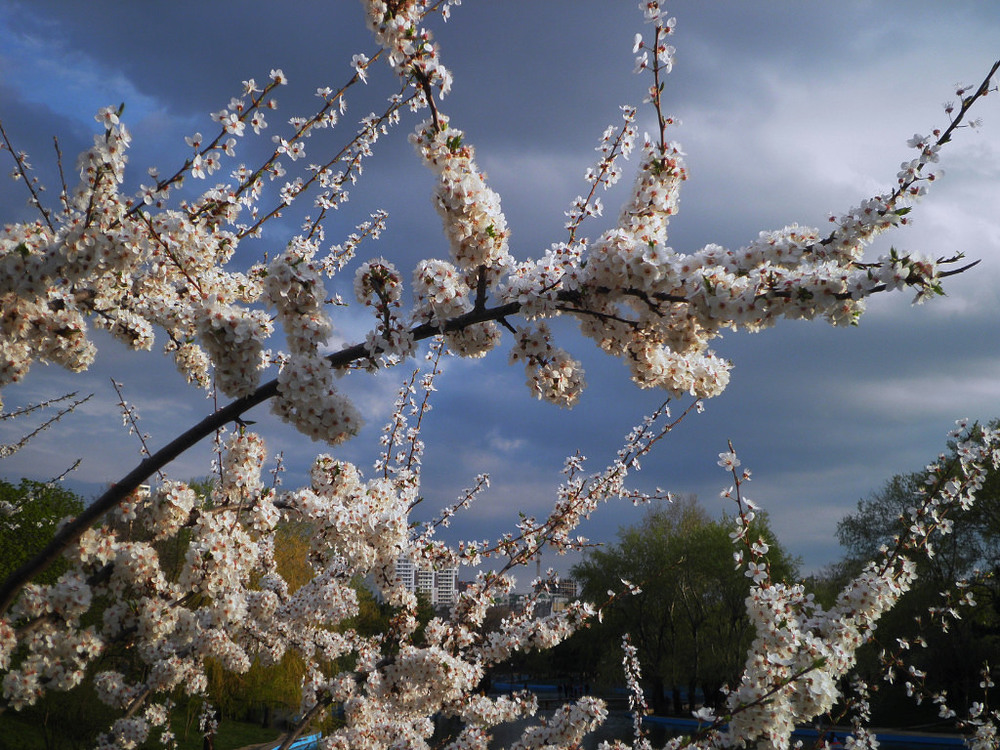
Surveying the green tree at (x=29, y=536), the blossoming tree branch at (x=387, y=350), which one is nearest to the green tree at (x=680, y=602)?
the green tree at (x=29, y=536)

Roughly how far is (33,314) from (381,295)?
75.2 inches

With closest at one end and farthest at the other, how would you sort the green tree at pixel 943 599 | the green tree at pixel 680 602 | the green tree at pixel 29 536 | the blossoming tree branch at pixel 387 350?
the blossoming tree branch at pixel 387 350, the green tree at pixel 29 536, the green tree at pixel 943 599, the green tree at pixel 680 602

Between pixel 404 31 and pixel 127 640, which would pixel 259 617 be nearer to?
pixel 127 640

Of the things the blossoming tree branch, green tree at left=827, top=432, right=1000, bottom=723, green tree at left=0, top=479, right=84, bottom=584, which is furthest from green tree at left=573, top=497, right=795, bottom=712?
the blossoming tree branch

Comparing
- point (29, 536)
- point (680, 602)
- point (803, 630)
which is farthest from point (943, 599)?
point (29, 536)

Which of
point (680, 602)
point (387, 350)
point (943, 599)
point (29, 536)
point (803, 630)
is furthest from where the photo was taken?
point (680, 602)

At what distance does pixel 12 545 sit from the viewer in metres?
13.9

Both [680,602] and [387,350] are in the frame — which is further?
[680,602]

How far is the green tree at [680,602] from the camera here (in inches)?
1129

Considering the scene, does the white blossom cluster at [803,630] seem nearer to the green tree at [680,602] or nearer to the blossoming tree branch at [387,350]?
the blossoming tree branch at [387,350]

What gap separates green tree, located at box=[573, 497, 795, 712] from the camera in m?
28.7

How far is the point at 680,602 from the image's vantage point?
3111 cm

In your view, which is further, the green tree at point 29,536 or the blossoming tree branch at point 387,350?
the green tree at point 29,536

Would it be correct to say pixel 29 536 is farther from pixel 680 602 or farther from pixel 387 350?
pixel 680 602
